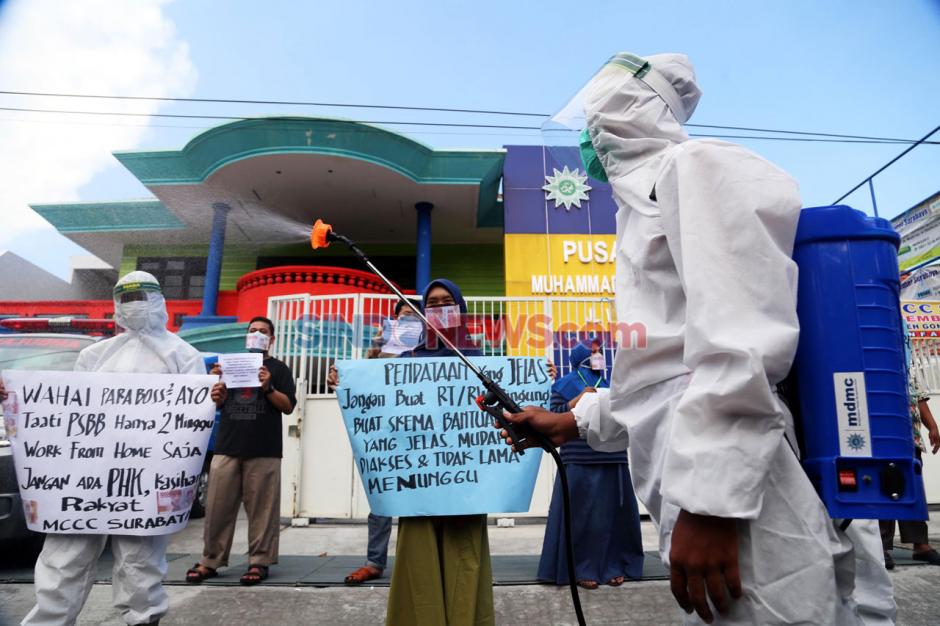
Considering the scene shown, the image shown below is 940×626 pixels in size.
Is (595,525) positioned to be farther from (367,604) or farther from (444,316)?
(444,316)

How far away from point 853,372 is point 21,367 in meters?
5.56

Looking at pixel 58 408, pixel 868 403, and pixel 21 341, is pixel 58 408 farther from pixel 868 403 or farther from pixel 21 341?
pixel 868 403

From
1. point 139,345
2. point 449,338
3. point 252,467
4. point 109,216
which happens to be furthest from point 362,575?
point 109,216

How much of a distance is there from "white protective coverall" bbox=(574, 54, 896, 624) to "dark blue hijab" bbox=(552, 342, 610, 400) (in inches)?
143

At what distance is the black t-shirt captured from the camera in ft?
15.2

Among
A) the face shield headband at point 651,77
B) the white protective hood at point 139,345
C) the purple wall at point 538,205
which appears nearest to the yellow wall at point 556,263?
the purple wall at point 538,205

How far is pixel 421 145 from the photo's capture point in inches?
461

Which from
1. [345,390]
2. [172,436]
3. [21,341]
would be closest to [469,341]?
[345,390]

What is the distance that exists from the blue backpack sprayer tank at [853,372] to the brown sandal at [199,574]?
4.31 meters

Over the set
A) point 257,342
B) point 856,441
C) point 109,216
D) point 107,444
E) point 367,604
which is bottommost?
point 367,604

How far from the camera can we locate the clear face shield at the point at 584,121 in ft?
5.32

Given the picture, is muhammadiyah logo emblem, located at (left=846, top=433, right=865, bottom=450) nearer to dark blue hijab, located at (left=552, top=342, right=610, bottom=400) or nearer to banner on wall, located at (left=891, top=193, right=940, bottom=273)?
dark blue hijab, located at (left=552, top=342, right=610, bottom=400)

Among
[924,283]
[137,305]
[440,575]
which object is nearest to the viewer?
[440,575]

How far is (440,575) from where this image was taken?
2795 mm
